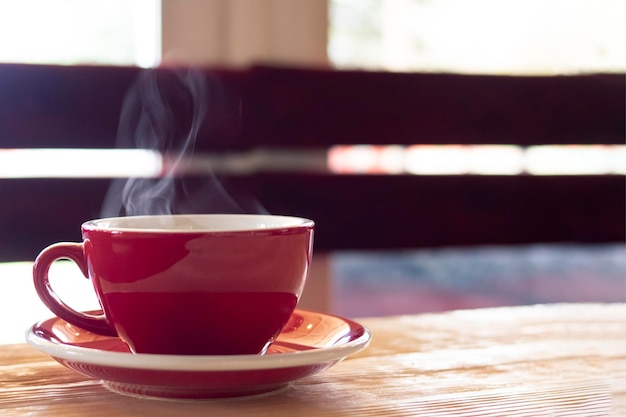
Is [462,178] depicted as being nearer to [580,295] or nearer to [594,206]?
[594,206]

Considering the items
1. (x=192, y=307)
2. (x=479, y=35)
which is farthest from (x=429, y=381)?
(x=479, y=35)

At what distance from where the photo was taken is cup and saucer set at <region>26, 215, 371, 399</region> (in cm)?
39

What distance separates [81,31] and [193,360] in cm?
152

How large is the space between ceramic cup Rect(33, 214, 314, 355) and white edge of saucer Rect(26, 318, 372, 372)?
0.13 ft

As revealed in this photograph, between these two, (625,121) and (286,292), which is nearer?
(286,292)

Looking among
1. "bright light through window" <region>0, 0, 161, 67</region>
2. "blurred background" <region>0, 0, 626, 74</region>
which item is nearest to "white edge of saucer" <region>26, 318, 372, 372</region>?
"blurred background" <region>0, 0, 626, 74</region>

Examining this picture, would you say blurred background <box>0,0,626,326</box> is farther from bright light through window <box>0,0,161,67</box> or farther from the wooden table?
the wooden table

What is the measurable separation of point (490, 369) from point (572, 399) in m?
0.08

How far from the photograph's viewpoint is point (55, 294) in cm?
47

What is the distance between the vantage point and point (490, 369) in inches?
20.2

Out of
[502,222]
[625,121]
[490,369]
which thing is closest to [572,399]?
[490,369]

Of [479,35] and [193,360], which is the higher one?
[479,35]

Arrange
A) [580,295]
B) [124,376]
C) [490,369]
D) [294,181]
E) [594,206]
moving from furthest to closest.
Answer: [580,295] < [594,206] < [294,181] < [490,369] < [124,376]

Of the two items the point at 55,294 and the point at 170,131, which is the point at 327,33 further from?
the point at 55,294
